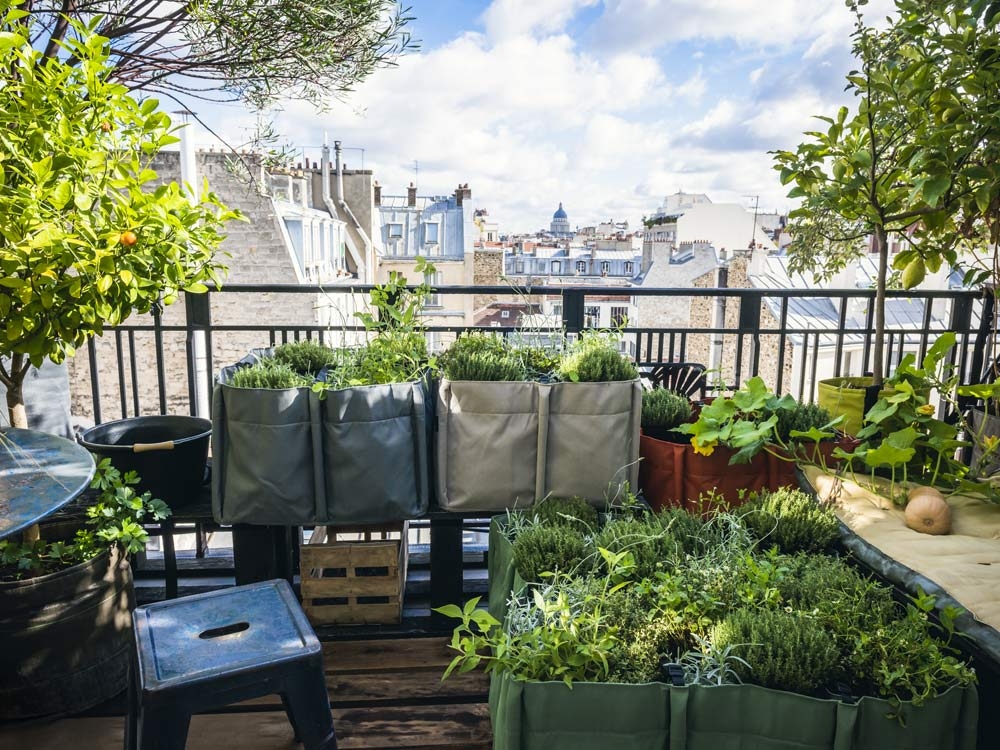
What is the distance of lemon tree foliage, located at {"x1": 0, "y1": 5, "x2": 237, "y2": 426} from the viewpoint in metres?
Result: 1.56

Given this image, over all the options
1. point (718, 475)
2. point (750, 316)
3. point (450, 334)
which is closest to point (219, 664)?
point (718, 475)

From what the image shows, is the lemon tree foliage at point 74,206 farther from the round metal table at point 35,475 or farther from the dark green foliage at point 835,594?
the dark green foliage at point 835,594

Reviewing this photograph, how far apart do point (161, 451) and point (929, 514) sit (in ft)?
7.27

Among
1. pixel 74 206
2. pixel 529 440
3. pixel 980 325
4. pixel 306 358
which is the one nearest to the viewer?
pixel 74 206

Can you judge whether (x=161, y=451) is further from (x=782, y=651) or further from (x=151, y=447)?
(x=782, y=651)

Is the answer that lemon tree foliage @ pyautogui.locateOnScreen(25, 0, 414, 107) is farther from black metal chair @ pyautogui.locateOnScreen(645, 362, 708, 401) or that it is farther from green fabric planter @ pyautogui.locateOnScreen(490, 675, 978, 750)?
green fabric planter @ pyautogui.locateOnScreen(490, 675, 978, 750)

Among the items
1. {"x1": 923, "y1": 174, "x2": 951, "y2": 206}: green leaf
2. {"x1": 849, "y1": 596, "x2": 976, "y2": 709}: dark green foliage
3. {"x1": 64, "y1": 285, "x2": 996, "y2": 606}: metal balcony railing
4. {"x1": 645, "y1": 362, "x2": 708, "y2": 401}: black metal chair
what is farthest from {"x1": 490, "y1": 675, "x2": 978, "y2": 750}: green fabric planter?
{"x1": 645, "y1": 362, "x2": 708, "y2": 401}: black metal chair

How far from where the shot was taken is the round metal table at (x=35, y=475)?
125cm

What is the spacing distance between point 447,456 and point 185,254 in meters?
0.97

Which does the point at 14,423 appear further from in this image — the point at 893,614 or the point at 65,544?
the point at 893,614

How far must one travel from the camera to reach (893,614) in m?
1.52

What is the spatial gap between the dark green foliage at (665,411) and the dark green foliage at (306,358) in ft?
3.69

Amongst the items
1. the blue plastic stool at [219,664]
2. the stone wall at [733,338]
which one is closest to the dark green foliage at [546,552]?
the blue plastic stool at [219,664]

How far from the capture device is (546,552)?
1.75 meters
